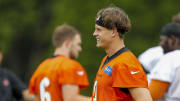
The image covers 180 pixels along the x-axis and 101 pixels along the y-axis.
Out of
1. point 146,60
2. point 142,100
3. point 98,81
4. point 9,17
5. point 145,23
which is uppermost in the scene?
point 9,17

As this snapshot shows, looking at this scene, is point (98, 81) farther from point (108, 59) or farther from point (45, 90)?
point (45, 90)

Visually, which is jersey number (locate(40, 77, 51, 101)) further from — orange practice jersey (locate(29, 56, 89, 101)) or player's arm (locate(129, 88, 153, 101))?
player's arm (locate(129, 88, 153, 101))

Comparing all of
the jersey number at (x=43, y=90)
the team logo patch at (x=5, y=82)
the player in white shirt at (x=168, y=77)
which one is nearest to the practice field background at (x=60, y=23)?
the team logo patch at (x=5, y=82)

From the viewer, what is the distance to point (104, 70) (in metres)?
3.88

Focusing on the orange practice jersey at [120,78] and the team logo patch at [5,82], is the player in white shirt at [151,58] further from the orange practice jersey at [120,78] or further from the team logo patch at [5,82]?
the team logo patch at [5,82]

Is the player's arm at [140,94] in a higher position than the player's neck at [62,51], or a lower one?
lower

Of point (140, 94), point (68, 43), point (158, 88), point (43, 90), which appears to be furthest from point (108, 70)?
point (68, 43)

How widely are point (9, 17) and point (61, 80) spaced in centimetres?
1164

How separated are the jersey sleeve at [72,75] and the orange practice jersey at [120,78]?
1.58 meters

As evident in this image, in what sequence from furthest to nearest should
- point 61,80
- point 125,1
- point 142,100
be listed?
point 125,1 < point 61,80 < point 142,100

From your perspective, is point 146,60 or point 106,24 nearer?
point 106,24

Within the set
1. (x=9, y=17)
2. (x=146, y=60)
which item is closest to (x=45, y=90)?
(x=146, y=60)

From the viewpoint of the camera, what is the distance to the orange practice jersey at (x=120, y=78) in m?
3.68

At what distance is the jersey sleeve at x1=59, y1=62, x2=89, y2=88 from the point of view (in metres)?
5.44
